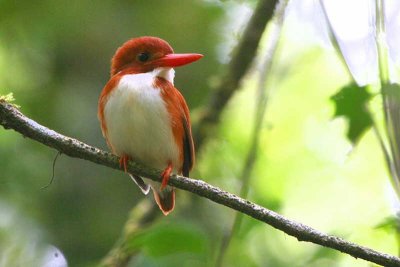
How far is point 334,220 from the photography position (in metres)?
5.60

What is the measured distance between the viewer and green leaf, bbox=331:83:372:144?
96.4 inches

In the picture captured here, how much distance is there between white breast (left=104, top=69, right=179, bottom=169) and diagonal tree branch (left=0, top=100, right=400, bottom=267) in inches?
12.1

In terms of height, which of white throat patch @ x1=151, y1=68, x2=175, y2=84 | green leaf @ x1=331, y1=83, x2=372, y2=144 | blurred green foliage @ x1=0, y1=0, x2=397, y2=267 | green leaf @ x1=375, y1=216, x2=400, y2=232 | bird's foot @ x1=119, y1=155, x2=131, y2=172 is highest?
green leaf @ x1=331, y1=83, x2=372, y2=144

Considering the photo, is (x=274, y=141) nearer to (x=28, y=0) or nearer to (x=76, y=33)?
(x=76, y=33)

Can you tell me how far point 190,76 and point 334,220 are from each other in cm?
157

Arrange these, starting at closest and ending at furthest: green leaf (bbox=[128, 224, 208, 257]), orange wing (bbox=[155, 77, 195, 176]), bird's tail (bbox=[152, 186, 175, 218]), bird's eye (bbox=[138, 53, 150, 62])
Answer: green leaf (bbox=[128, 224, 208, 257])
orange wing (bbox=[155, 77, 195, 176])
bird's eye (bbox=[138, 53, 150, 62])
bird's tail (bbox=[152, 186, 175, 218])

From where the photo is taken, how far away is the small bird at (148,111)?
3180 mm

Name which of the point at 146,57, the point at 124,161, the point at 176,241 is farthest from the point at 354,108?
the point at 146,57

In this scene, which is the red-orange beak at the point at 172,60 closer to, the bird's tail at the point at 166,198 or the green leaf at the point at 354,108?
the bird's tail at the point at 166,198

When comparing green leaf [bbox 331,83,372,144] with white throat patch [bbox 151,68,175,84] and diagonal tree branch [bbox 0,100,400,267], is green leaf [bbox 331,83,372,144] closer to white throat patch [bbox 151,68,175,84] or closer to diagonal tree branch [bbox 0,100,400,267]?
diagonal tree branch [bbox 0,100,400,267]

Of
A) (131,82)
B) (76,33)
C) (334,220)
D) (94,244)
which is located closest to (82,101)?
(76,33)

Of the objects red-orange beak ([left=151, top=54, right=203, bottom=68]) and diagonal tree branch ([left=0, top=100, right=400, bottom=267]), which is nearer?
diagonal tree branch ([left=0, top=100, right=400, bottom=267])

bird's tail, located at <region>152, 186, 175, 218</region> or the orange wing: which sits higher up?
the orange wing

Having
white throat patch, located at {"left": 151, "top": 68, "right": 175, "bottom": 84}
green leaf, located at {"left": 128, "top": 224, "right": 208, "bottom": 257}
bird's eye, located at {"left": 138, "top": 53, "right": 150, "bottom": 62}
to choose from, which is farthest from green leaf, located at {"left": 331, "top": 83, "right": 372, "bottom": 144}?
bird's eye, located at {"left": 138, "top": 53, "right": 150, "bottom": 62}
